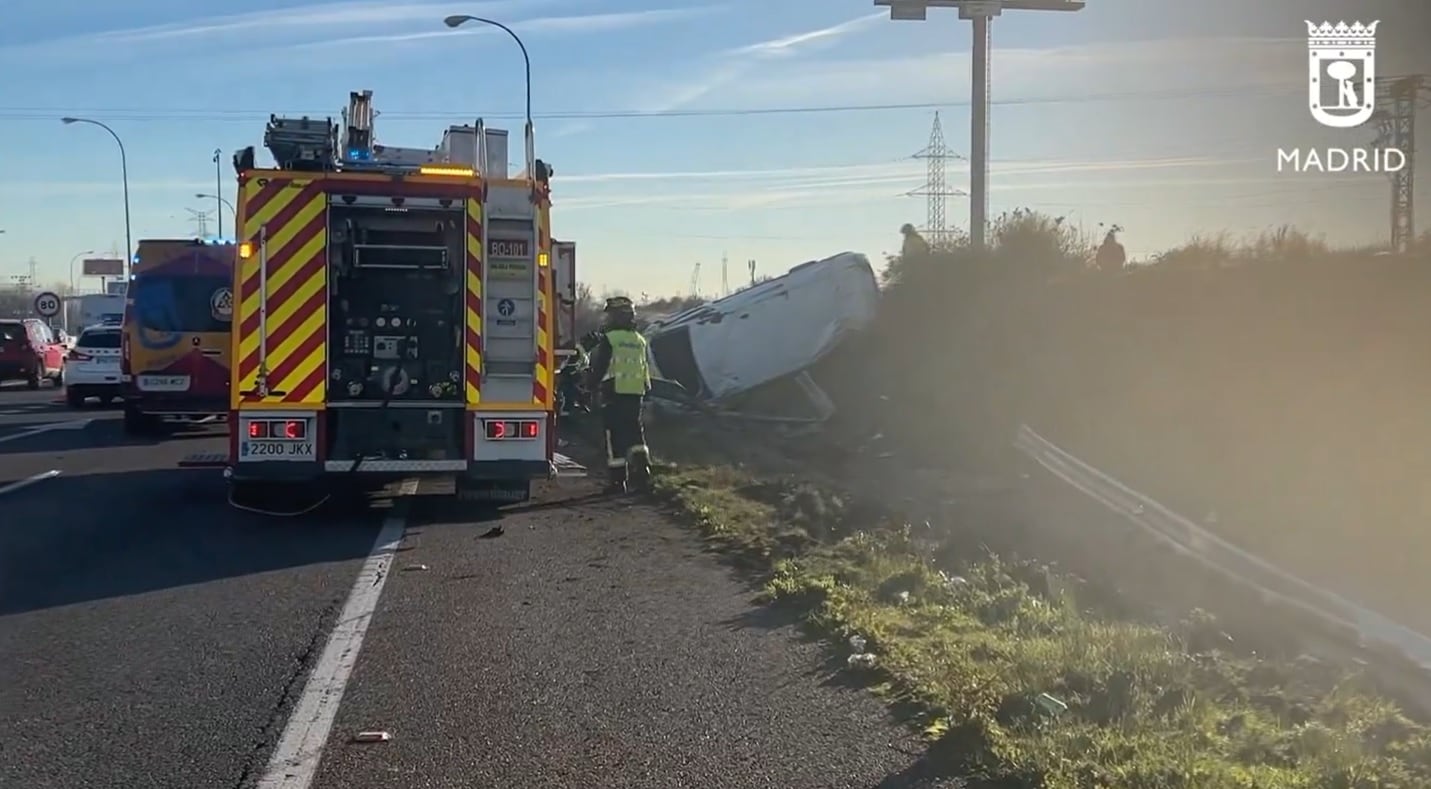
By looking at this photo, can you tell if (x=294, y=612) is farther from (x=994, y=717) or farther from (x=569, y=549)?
(x=994, y=717)

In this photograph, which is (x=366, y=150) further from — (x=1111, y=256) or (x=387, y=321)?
(x=1111, y=256)

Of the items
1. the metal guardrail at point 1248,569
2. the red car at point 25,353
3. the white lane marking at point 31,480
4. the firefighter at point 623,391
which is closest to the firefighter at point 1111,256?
the metal guardrail at point 1248,569

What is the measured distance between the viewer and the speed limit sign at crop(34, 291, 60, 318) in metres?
47.0

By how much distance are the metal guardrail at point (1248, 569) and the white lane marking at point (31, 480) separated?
10.4 m

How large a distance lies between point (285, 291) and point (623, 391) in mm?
3479

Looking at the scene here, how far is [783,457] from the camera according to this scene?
18.6 metres

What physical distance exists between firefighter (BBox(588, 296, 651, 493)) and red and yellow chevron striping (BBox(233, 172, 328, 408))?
3026 mm

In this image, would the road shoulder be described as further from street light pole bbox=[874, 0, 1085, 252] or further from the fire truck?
street light pole bbox=[874, 0, 1085, 252]

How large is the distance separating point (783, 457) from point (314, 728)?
12.9m

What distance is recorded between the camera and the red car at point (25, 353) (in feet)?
122

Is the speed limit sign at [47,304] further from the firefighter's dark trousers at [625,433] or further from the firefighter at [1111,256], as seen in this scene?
the firefighter's dark trousers at [625,433]

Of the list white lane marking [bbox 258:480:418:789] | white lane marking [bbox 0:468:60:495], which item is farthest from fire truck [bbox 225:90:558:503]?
white lane marking [bbox 0:468:60:495]

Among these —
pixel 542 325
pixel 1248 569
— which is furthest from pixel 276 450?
pixel 1248 569

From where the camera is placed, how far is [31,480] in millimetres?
15305
